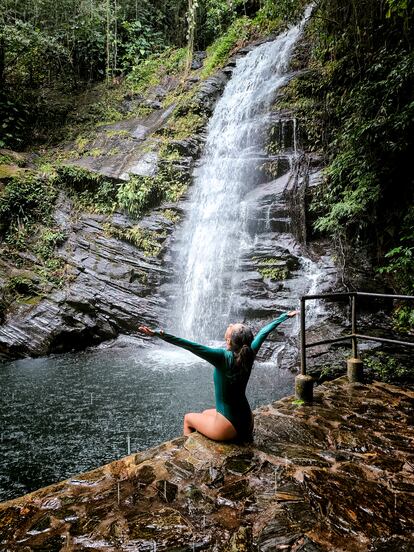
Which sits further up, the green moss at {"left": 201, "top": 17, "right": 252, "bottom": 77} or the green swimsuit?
the green moss at {"left": 201, "top": 17, "right": 252, "bottom": 77}

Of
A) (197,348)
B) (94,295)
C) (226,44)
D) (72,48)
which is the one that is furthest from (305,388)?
(72,48)

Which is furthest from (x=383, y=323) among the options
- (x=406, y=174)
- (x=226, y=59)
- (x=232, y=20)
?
(x=232, y=20)

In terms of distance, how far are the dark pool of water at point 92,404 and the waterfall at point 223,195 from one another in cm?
162

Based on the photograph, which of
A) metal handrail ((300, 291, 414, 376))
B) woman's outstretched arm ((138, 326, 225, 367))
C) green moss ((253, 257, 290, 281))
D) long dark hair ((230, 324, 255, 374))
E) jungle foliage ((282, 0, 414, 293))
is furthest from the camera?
green moss ((253, 257, 290, 281))

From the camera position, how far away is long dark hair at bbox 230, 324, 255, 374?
3.23 m

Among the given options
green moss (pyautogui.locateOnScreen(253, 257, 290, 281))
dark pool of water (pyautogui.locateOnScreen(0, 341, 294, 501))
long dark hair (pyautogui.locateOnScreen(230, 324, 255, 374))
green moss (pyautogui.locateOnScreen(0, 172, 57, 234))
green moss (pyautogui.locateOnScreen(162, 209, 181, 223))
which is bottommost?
dark pool of water (pyautogui.locateOnScreen(0, 341, 294, 501))

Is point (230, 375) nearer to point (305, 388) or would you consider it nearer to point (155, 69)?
point (305, 388)

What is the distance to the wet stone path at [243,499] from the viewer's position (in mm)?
2318

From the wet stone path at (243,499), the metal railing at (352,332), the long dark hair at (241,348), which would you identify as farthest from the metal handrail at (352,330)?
the long dark hair at (241,348)

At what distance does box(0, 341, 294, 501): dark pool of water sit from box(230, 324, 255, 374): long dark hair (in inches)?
101

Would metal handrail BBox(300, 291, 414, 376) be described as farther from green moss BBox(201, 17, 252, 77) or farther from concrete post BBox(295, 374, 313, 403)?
green moss BBox(201, 17, 252, 77)

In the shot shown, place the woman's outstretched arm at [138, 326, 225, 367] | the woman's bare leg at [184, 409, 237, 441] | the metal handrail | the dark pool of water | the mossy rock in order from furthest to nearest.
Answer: the mossy rock, the dark pool of water, the metal handrail, the woman's bare leg at [184, 409, 237, 441], the woman's outstretched arm at [138, 326, 225, 367]

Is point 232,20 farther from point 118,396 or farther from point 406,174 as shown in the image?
point 118,396

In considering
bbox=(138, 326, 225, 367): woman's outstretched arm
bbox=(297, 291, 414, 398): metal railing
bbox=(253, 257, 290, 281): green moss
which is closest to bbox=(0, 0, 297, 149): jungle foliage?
bbox=(253, 257, 290, 281): green moss
